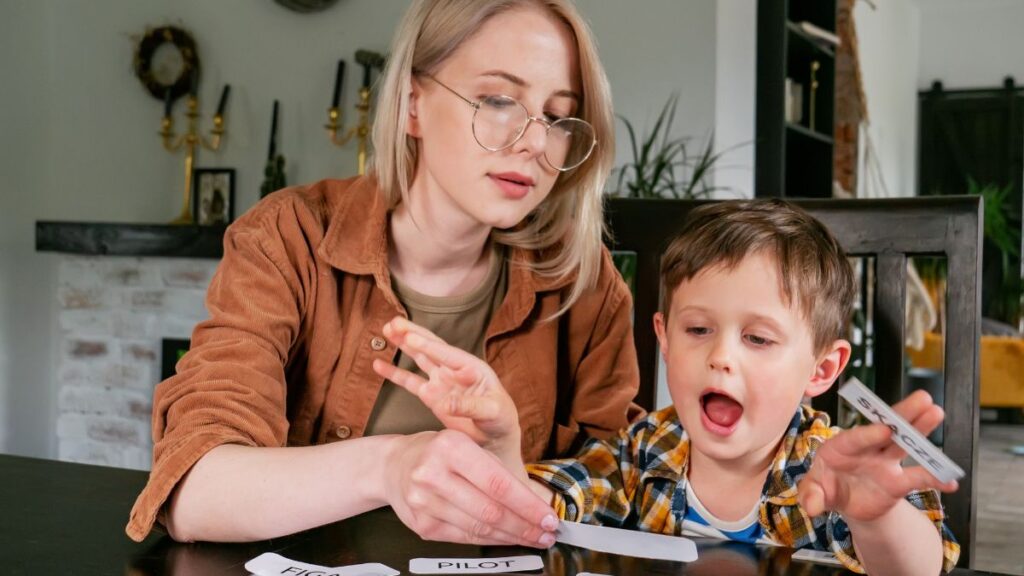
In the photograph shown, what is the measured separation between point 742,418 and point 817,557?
0.17 metres

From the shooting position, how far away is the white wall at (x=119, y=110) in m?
4.07

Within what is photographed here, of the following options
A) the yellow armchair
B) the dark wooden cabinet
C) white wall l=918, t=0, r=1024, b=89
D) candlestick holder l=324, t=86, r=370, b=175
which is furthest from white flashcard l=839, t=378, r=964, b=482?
white wall l=918, t=0, r=1024, b=89

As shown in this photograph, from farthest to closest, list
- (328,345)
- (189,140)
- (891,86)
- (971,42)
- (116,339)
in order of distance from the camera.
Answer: (971,42) → (891,86) → (189,140) → (116,339) → (328,345)

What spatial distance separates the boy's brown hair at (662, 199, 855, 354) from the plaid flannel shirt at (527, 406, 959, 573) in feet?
0.43

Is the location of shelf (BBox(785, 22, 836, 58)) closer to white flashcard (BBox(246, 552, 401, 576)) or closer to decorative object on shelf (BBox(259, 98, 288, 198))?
decorative object on shelf (BBox(259, 98, 288, 198))

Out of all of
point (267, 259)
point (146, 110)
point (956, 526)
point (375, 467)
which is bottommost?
point (956, 526)

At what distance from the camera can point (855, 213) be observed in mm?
1310

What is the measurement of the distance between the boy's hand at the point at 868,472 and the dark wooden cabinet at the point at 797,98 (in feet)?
11.0

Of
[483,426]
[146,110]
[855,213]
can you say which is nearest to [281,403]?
[483,426]

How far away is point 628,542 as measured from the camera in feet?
3.29

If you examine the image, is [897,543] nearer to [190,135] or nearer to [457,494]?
[457,494]

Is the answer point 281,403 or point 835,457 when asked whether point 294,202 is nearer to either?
→ point 281,403

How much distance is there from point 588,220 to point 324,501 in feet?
2.11

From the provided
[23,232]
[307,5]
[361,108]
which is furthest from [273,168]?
[23,232]
